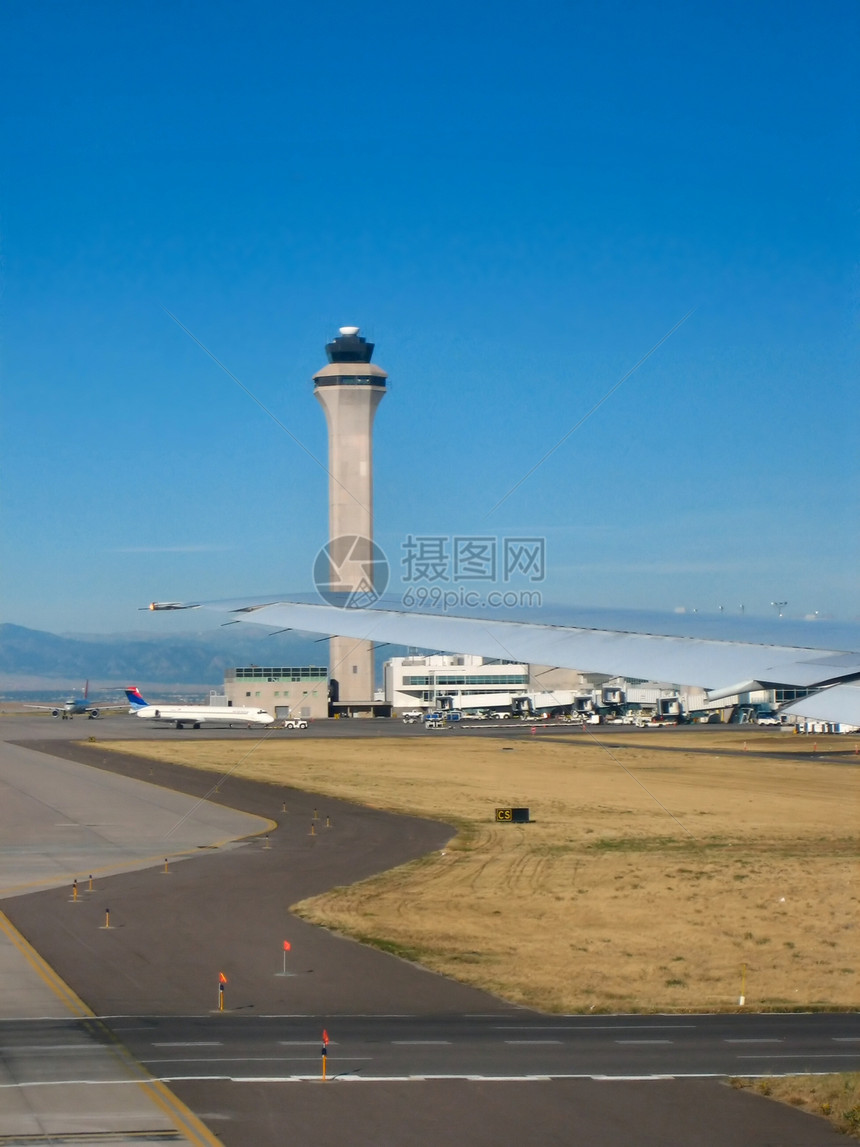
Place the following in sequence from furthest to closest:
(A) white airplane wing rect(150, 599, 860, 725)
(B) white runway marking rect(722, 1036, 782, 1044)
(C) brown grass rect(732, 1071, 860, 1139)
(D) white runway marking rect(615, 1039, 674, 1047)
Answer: (B) white runway marking rect(722, 1036, 782, 1044)
(D) white runway marking rect(615, 1039, 674, 1047)
(C) brown grass rect(732, 1071, 860, 1139)
(A) white airplane wing rect(150, 599, 860, 725)

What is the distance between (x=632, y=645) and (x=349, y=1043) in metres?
14.0

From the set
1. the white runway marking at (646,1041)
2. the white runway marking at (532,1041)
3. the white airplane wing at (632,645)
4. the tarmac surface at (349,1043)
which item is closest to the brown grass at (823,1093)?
the tarmac surface at (349,1043)

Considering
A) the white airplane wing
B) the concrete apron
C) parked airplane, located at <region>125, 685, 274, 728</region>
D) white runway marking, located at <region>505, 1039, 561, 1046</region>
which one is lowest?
white runway marking, located at <region>505, 1039, 561, 1046</region>

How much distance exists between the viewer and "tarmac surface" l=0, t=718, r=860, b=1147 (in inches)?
760

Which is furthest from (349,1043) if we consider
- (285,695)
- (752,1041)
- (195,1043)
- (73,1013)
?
(285,695)

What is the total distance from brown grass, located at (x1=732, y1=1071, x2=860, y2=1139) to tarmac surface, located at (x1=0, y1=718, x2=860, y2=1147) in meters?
0.39

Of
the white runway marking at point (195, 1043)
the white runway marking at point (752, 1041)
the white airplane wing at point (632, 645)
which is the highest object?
the white airplane wing at point (632, 645)

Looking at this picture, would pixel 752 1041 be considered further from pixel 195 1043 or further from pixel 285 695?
pixel 285 695

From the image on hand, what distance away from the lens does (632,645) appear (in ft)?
43.6

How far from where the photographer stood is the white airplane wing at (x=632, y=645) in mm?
10758

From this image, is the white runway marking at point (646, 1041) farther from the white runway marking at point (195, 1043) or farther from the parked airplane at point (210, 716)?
the parked airplane at point (210, 716)

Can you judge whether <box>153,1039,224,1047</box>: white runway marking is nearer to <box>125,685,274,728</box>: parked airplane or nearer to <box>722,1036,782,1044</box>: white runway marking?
<box>722,1036,782,1044</box>: white runway marking

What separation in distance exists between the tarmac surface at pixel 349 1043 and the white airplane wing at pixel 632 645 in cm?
781

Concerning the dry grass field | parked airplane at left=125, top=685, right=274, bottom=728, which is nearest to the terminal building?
parked airplane at left=125, top=685, right=274, bottom=728
